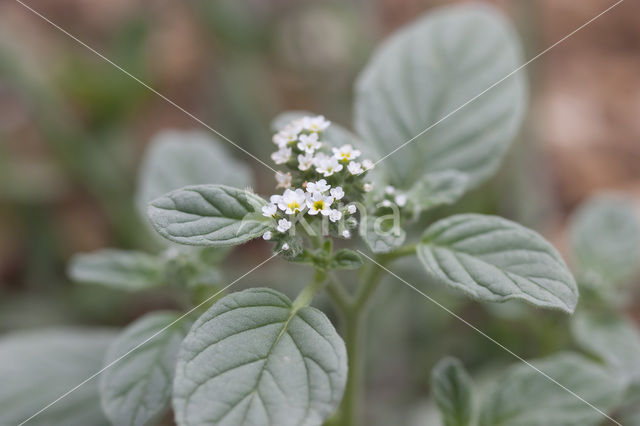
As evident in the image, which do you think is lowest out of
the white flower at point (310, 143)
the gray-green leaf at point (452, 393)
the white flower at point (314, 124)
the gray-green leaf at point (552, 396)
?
the gray-green leaf at point (552, 396)

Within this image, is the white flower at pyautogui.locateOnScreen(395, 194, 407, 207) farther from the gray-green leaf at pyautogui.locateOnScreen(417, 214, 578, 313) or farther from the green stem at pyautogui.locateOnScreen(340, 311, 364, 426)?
the green stem at pyautogui.locateOnScreen(340, 311, 364, 426)

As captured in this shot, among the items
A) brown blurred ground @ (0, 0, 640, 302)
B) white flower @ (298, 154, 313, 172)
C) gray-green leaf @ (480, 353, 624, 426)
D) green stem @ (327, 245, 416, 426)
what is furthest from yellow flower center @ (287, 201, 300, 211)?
brown blurred ground @ (0, 0, 640, 302)

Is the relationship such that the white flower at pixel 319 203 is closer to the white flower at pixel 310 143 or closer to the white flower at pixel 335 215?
the white flower at pixel 335 215

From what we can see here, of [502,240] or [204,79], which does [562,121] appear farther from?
[502,240]

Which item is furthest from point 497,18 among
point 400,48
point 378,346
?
point 378,346

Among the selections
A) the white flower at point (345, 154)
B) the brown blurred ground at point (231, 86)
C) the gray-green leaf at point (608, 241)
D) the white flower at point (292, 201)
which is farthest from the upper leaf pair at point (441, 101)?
the brown blurred ground at point (231, 86)

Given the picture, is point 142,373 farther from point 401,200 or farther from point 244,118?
point 244,118
